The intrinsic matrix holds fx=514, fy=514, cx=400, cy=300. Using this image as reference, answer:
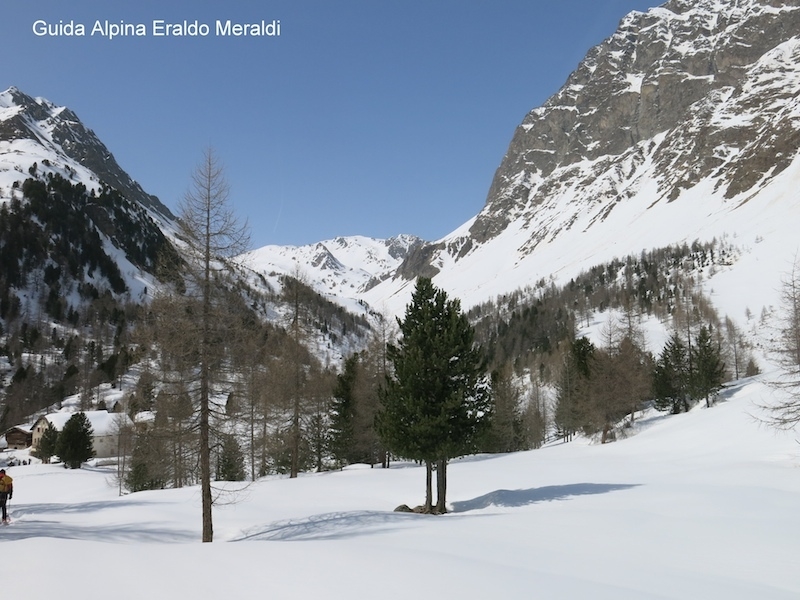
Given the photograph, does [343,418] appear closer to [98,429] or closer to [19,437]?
[98,429]

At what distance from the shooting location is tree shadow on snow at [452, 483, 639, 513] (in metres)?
20.2

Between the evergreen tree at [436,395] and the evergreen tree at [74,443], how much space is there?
5060cm

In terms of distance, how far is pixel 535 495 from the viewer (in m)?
21.3

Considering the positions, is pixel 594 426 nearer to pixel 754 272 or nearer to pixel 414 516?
pixel 414 516

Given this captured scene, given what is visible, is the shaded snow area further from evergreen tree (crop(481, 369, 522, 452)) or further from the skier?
evergreen tree (crop(481, 369, 522, 452))

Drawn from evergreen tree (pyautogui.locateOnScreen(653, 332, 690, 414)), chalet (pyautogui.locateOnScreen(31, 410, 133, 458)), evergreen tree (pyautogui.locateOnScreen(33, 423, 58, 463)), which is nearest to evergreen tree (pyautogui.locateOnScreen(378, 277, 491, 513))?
evergreen tree (pyautogui.locateOnScreen(653, 332, 690, 414))

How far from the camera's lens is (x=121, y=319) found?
5354 inches

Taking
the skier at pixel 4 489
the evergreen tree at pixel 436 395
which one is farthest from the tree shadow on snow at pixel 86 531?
the evergreen tree at pixel 436 395

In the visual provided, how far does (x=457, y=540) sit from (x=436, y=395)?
10.1 m

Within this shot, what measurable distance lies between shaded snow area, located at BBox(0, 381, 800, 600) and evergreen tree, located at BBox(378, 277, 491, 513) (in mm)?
3170

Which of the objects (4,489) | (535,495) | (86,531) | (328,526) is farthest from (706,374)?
(4,489)

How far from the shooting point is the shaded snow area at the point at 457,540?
6.97 m

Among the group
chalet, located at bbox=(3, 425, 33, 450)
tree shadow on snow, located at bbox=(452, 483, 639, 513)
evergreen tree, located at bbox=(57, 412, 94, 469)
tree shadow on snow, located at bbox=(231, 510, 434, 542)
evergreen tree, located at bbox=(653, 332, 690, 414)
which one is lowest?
chalet, located at bbox=(3, 425, 33, 450)

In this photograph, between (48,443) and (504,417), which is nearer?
(504,417)
